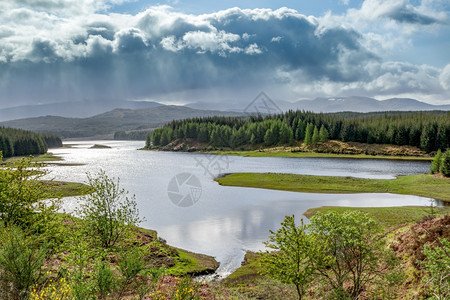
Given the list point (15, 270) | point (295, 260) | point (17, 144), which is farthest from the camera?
point (17, 144)

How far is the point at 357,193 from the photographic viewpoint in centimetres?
7306

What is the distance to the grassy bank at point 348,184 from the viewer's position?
72.4 metres

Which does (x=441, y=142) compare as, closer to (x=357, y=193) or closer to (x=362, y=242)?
(x=357, y=193)

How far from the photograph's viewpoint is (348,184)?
8088cm

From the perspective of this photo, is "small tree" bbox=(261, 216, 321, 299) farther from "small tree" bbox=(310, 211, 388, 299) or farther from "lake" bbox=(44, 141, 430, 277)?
A: "lake" bbox=(44, 141, 430, 277)

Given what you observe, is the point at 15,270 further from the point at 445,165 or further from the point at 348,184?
the point at 445,165

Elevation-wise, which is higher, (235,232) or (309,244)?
(309,244)

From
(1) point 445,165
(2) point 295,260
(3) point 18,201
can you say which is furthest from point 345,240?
(1) point 445,165

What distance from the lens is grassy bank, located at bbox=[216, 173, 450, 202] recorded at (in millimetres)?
72363

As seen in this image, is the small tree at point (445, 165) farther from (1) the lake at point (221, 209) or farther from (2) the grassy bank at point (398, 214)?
(2) the grassy bank at point (398, 214)

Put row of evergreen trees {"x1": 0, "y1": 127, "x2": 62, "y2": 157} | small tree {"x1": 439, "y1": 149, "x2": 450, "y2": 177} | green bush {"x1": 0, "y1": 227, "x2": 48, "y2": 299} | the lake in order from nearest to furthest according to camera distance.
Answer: green bush {"x1": 0, "y1": 227, "x2": 48, "y2": 299} < the lake < small tree {"x1": 439, "y1": 149, "x2": 450, "y2": 177} < row of evergreen trees {"x1": 0, "y1": 127, "x2": 62, "y2": 157}

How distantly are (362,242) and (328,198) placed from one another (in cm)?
5240

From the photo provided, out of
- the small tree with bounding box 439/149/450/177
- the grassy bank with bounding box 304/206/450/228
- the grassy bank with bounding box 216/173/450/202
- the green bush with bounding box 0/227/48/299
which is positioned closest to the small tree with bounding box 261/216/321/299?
the green bush with bounding box 0/227/48/299

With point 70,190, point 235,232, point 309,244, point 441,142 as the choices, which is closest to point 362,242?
point 309,244
